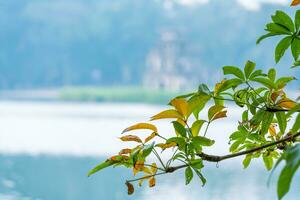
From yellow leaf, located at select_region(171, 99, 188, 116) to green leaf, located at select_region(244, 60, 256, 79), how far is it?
0.09 m

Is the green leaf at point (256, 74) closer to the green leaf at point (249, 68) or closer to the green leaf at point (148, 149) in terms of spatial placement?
the green leaf at point (249, 68)

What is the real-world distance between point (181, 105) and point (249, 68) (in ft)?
0.33

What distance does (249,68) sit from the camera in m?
0.55

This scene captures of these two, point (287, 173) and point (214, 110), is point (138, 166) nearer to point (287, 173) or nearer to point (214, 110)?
point (214, 110)

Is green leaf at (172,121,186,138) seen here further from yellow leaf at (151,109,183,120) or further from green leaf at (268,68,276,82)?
green leaf at (268,68,276,82)

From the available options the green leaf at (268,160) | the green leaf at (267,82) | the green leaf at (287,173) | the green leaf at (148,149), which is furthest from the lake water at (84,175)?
the green leaf at (287,173)

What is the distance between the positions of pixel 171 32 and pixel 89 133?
3880cm

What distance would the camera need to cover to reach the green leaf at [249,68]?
1.78ft

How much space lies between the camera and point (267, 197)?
23.0 ft

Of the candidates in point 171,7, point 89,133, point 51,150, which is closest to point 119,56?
point 171,7

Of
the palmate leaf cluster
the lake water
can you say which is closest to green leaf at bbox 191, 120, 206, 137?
the palmate leaf cluster

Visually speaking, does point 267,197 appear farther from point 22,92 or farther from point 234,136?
point 22,92

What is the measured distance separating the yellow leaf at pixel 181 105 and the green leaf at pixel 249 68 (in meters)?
0.09

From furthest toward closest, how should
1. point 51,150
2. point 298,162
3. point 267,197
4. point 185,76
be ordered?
1. point 185,76
2. point 51,150
3. point 267,197
4. point 298,162
